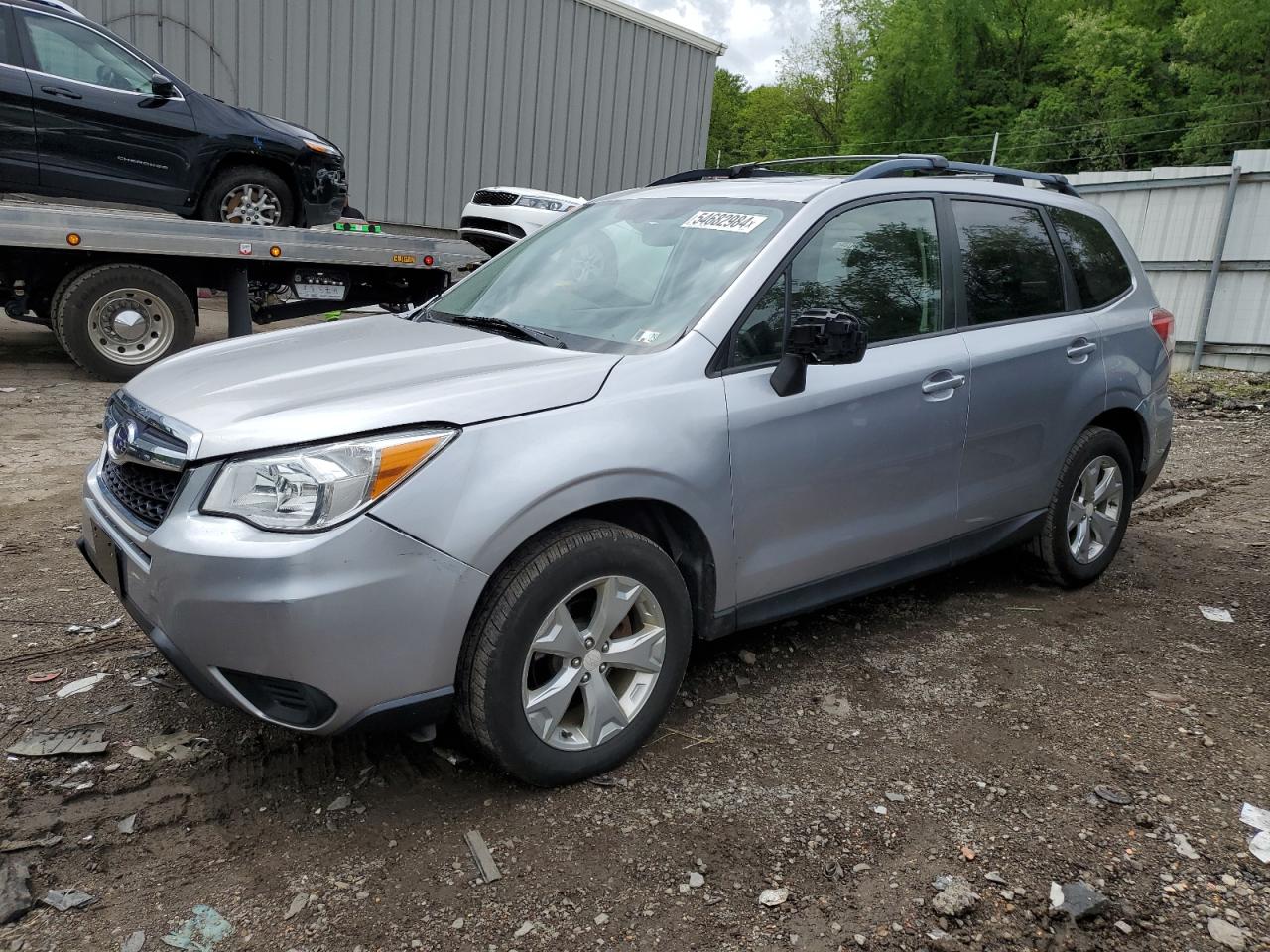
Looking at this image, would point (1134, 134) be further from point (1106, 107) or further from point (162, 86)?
point (162, 86)

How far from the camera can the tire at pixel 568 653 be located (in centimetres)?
267

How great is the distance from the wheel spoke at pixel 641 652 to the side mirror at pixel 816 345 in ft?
2.84

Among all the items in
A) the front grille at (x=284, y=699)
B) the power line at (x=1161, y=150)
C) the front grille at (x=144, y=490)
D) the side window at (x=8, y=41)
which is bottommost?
the front grille at (x=284, y=699)

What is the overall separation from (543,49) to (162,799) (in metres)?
14.9

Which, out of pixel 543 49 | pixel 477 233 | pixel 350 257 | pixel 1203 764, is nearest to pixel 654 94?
pixel 543 49

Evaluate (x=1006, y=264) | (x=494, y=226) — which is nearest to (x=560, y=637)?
(x=1006, y=264)

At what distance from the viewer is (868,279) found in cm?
368

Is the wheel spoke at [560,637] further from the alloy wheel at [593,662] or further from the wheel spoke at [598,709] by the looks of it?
the wheel spoke at [598,709]

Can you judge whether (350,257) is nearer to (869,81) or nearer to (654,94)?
(654,94)

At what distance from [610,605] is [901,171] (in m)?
2.22

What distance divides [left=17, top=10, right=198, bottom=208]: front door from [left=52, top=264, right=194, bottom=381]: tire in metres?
0.84

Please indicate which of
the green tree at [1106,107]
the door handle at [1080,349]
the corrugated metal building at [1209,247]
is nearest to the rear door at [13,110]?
the door handle at [1080,349]

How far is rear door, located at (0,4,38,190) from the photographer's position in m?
7.55

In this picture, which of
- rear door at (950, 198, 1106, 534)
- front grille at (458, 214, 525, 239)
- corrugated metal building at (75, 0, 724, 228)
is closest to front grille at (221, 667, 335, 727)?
rear door at (950, 198, 1106, 534)
